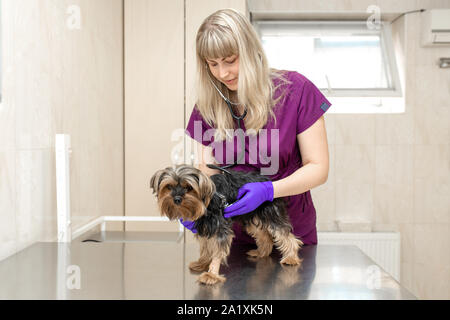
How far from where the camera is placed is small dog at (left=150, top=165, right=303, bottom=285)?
1.38 m

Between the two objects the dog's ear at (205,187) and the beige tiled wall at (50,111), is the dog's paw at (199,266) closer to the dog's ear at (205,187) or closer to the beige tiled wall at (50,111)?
the dog's ear at (205,187)

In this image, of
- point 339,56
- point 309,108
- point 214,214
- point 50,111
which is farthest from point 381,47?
point 214,214

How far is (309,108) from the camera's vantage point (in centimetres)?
184

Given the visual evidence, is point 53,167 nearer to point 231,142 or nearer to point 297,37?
point 231,142

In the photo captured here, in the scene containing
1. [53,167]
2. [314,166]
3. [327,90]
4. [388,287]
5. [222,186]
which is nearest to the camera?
[388,287]

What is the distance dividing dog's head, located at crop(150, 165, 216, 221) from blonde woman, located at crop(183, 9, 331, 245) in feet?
0.55

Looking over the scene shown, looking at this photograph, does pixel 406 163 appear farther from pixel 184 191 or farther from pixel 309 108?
pixel 184 191

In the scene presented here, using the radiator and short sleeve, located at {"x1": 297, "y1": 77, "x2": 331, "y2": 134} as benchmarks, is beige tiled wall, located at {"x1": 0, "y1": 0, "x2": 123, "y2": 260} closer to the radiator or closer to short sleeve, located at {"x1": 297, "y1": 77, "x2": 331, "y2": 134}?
short sleeve, located at {"x1": 297, "y1": 77, "x2": 331, "y2": 134}

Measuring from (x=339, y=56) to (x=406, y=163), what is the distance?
124 centimetres

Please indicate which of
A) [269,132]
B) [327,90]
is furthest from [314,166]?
[327,90]

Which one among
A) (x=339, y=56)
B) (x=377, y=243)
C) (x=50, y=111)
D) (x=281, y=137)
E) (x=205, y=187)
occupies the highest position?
(x=339, y=56)

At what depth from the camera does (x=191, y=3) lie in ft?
11.2

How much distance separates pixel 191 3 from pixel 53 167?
184 cm

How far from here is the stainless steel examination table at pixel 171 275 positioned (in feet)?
4.28
